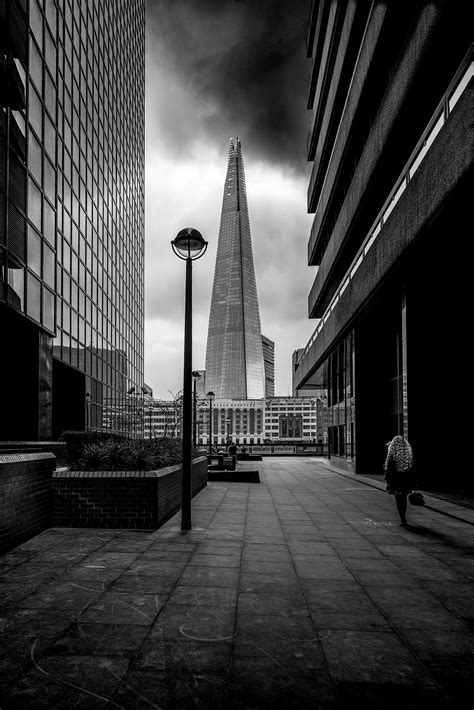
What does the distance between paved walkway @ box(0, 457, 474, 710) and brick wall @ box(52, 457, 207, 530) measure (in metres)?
0.37

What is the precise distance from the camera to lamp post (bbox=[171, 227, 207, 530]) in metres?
9.75

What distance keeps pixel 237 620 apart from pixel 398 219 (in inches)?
500

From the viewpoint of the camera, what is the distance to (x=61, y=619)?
16.3ft

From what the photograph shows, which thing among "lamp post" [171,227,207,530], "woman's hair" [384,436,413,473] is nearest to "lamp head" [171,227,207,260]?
"lamp post" [171,227,207,530]

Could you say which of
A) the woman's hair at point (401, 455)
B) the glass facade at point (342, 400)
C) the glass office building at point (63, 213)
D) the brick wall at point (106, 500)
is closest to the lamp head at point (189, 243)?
the brick wall at point (106, 500)

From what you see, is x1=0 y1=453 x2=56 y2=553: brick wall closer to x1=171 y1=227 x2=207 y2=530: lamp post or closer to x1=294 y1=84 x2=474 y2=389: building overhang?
x1=171 y1=227 x2=207 y2=530: lamp post

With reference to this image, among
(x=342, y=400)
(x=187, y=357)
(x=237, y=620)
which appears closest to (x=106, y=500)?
(x=187, y=357)

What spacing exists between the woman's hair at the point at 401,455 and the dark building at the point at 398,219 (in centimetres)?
515

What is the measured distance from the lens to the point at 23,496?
820 centimetres

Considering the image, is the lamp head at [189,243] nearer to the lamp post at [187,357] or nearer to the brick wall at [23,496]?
the lamp post at [187,357]

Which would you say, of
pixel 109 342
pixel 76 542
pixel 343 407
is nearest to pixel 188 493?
pixel 76 542

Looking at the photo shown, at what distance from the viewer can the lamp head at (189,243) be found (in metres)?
10.3

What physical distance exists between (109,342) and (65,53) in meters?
16.4

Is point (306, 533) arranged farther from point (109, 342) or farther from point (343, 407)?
point (109, 342)
